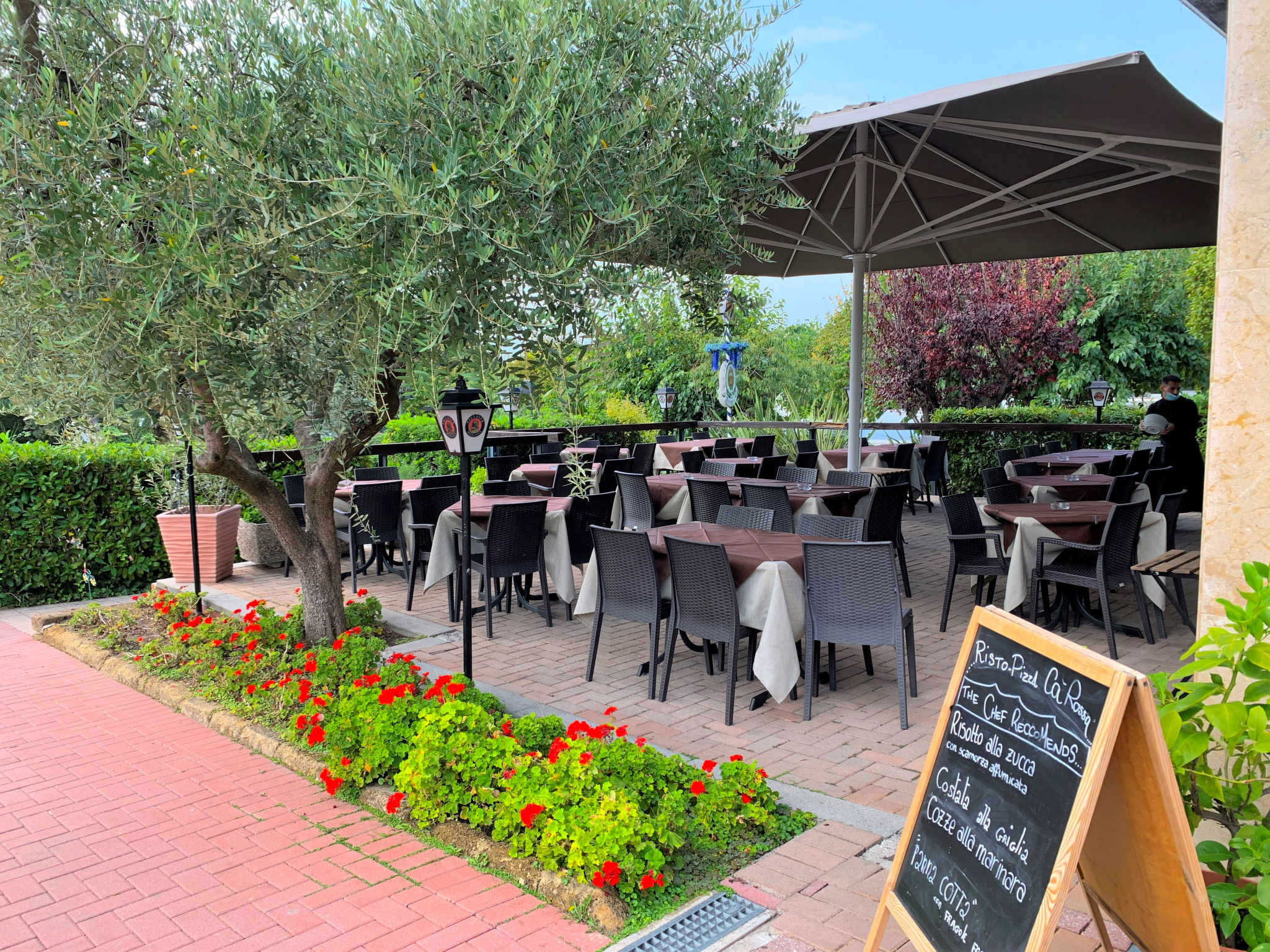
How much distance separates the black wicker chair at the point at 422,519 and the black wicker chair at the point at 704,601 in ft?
8.30

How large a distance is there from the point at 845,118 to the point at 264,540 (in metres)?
5.96

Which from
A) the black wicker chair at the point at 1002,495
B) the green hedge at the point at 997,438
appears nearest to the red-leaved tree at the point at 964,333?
the green hedge at the point at 997,438

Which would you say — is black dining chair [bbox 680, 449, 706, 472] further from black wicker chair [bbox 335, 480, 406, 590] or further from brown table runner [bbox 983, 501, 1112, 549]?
brown table runner [bbox 983, 501, 1112, 549]

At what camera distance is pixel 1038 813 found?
5.84ft

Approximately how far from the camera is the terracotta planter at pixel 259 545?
8031 millimetres

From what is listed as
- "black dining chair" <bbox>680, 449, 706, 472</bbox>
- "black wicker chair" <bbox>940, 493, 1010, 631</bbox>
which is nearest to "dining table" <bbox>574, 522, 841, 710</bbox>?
"black wicker chair" <bbox>940, 493, 1010, 631</bbox>

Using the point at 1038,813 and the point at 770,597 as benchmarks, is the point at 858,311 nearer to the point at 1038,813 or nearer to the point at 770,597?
the point at 770,597

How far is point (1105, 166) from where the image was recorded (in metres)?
6.84

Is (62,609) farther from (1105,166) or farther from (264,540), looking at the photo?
(1105,166)

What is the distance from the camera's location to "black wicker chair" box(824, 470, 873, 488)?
7629mm

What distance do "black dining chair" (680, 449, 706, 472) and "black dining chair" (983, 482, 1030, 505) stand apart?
3436mm

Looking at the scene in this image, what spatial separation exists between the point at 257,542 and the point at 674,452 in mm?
5106

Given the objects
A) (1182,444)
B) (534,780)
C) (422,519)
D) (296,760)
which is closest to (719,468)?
(422,519)

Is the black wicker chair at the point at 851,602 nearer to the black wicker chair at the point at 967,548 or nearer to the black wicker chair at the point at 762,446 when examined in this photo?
the black wicker chair at the point at 967,548
